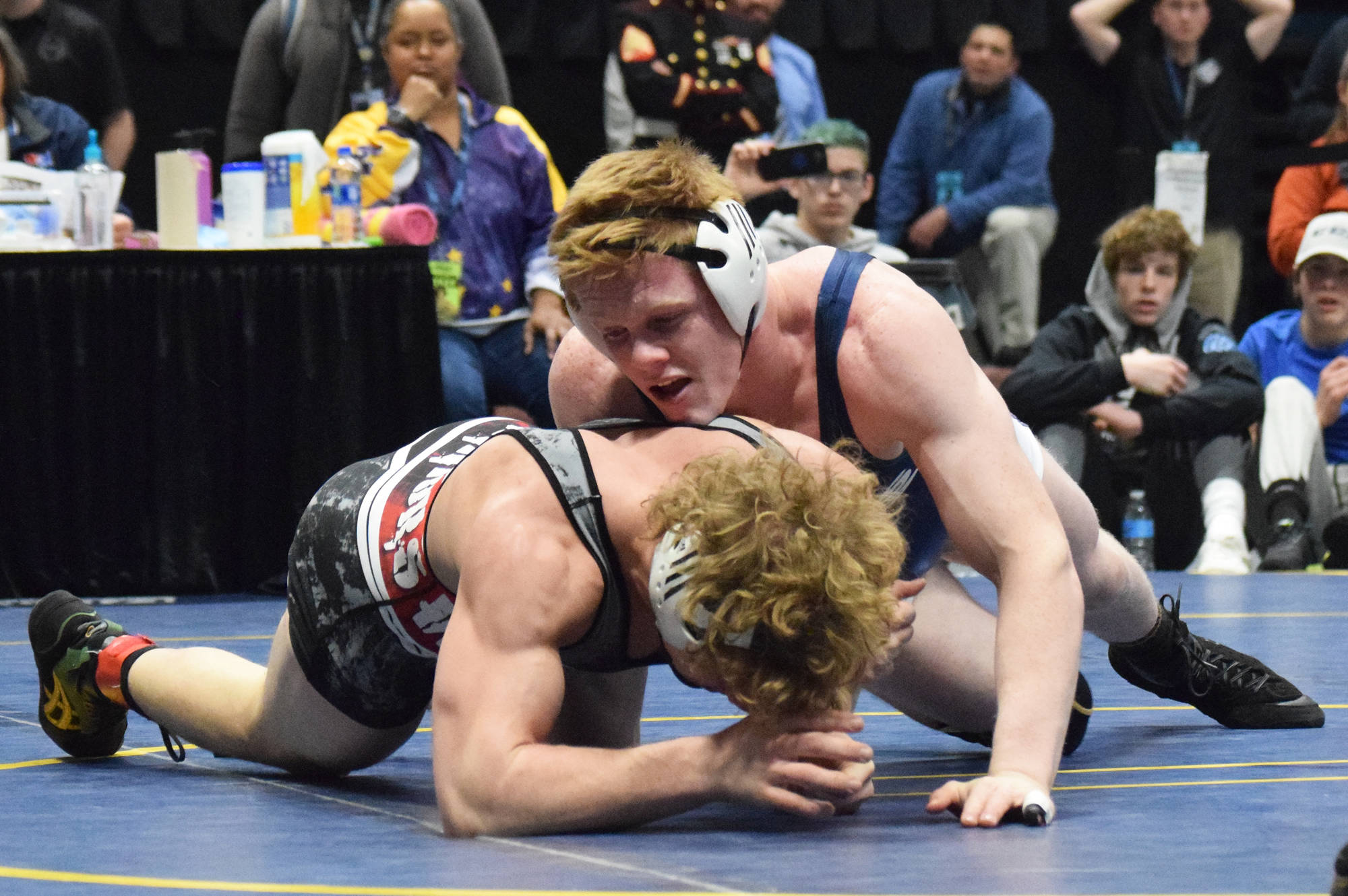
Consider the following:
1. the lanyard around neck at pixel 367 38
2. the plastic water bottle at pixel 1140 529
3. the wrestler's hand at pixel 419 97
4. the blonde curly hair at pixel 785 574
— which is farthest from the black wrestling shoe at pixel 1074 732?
the lanyard around neck at pixel 367 38

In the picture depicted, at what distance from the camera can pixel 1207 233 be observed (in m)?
7.34

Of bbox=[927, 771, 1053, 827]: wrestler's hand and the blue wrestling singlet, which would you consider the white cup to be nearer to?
the blue wrestling singlet

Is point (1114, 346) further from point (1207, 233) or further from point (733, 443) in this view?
point (733, 443)

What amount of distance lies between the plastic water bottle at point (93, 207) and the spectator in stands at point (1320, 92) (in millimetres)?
5037

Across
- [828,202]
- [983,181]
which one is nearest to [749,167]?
[828,202]

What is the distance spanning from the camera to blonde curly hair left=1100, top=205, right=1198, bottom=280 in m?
6.12

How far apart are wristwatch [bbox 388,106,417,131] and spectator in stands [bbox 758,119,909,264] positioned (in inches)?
49.7

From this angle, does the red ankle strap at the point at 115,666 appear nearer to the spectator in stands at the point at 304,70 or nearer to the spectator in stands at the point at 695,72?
the spectator in stands at the point at 304,70

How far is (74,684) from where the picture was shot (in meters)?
3.01

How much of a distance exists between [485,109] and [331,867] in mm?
4168

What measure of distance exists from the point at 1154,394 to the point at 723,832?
413 centimetres

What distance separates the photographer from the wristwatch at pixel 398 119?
5.77m

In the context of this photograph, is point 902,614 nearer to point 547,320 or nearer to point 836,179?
point 547,320

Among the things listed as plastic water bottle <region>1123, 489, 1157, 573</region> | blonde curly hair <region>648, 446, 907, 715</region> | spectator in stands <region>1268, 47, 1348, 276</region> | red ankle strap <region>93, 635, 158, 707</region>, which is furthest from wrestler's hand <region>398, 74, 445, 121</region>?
blonde curly hair <region>648, 446, 907, 715</region>
